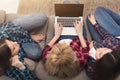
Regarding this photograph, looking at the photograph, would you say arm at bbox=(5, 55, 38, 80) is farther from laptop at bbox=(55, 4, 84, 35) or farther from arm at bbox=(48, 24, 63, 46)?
laptop at bbox=(55, 4, 84, 35)

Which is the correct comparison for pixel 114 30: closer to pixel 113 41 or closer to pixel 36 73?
pixel 113 41

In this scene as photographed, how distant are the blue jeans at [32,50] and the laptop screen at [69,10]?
0.36 metres

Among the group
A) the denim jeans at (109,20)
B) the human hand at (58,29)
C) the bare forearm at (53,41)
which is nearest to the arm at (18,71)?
the bare forearm at (53,41)

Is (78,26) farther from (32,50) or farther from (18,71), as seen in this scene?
(18,71)

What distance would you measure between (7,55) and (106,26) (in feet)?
2.83

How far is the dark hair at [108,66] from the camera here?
169 centimetres

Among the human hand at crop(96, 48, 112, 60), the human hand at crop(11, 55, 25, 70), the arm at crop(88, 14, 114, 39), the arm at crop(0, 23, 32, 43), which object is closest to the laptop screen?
the arm at crop(88, 14, 114, 39)

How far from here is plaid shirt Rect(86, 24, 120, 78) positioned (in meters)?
1.92

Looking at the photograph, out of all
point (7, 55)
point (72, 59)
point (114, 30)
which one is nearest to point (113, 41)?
point (114, 30)

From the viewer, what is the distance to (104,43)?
2033 mm

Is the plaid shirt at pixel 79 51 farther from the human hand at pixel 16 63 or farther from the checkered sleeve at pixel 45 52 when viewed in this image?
the human hand at pixel 16 63

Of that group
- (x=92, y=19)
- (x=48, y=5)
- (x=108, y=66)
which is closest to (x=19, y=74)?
(x=108, y=66)

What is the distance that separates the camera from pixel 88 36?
7.24 feet

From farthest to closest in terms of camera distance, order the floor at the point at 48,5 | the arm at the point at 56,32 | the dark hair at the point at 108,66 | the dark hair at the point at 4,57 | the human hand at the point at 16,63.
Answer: the floor at the point at 48,5, the arm at the point at 56,32, the human hand at the point at 16,63, the dark hair at the point at 4,57, the dark hair at the point at 108,66
